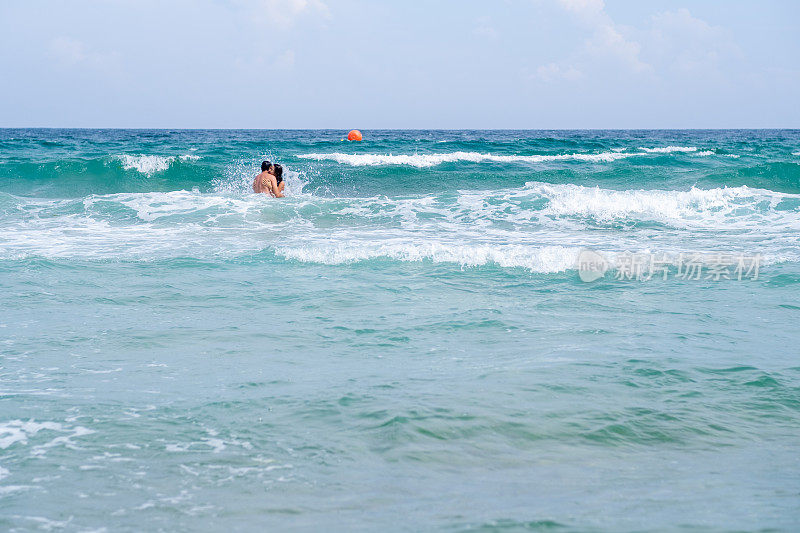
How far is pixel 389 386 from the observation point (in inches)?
175

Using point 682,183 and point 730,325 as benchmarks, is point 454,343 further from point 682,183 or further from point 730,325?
point 682,183

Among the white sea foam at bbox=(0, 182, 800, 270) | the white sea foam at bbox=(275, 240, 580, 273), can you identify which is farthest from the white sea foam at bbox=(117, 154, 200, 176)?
the white sea foam at bbox=(275, 240, 580, 273)

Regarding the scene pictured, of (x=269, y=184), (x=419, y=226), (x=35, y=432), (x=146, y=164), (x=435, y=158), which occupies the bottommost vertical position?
(x=35, y=432)

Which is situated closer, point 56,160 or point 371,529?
Answer: point 371,529

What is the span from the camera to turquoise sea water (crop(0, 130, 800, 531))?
302 centimetres

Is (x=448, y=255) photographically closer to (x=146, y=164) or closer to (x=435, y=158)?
(x=146, y=164)

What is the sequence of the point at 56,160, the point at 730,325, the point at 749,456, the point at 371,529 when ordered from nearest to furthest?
the point at 371,529 → the point at 749,456 → the point at 730,325 → the point at 56,160

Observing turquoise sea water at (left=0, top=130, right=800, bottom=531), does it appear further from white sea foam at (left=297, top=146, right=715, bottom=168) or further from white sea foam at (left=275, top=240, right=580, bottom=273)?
white sea foam at (left=297, top=146, right=715, bottom=168)

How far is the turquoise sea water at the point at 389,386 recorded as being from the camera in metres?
3.02

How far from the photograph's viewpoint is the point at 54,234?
37.8ft

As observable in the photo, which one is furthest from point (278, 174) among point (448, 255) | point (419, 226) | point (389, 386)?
point (389, 386)

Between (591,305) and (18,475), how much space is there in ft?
16.5

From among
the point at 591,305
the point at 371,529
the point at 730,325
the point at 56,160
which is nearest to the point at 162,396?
the point at 371,529

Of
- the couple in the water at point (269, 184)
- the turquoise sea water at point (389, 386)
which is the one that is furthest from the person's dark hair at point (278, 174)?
the turquoise sea water at point (389, 386)
